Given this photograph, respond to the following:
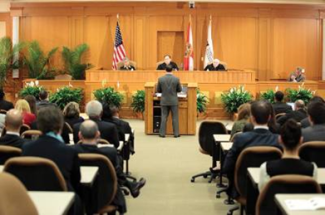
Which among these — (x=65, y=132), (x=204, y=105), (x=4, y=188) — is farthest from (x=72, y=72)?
(x=4, y=188)

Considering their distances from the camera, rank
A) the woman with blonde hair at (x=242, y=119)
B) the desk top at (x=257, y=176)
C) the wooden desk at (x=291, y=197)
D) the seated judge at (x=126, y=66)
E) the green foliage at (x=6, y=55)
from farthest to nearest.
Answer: the green foliage at (x=6, y=55) → the seated judge at (x=126, y=66) → the woman with blonde hair at (x=242, y=119) → the desk top at (x=257, y=176) → the wooden desk at (x=291, y=197)

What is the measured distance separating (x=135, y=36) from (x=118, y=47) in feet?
4.04

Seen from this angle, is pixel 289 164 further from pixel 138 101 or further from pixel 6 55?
pixel 6 55

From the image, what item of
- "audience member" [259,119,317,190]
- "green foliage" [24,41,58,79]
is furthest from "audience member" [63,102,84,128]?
"green foliage" [24,41,58,79]

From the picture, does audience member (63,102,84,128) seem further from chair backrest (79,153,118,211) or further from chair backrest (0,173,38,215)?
chair backrest (0,173,38,215)

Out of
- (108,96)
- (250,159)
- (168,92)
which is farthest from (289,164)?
(108,96)

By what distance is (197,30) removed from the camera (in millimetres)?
20422

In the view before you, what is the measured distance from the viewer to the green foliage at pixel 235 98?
52.9 feet

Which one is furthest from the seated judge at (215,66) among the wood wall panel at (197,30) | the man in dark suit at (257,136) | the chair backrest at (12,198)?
Answer: the chair backrest at (12,198)

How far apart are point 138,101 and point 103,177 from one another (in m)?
10.8

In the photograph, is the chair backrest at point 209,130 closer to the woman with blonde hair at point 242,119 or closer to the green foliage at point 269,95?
the woman with blonde hair at point 242,119

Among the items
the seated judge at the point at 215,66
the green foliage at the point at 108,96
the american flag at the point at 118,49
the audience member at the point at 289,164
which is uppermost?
the american flag at the point at 118,49

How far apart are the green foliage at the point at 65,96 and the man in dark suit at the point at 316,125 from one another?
10452mm

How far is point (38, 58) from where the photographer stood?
65.2 ft
